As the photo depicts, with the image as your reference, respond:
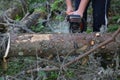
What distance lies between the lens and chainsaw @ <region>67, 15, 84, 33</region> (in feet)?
11.0

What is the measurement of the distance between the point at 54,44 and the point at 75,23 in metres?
0.48

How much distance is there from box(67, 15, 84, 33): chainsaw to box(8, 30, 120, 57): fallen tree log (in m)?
0.29

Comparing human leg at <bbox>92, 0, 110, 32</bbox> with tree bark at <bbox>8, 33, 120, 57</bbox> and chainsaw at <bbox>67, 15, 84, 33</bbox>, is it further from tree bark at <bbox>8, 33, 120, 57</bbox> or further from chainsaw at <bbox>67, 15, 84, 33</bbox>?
tree bark at <bbox>8, 33, 120, 57</bbox>

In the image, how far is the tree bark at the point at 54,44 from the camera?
308 cm

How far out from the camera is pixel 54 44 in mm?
3092

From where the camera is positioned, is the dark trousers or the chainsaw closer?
the chainsaw

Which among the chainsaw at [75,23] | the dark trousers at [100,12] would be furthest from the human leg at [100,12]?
the chainsaw at [75,23]

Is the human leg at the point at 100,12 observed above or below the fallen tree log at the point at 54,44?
above

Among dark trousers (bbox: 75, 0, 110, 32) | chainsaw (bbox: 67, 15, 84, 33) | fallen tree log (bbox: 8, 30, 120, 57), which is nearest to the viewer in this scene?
fallen tree log (bbox: 8, 30, 120, 57)

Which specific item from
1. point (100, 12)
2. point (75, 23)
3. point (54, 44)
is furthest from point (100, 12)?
point (54, 44)

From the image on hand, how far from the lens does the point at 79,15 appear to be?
11.1 ft

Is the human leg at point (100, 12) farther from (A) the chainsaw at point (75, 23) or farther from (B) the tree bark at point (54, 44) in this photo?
(B) the tree bark at point (54, 44)

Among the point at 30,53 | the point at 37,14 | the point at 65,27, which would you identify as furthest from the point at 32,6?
the point at 30,53

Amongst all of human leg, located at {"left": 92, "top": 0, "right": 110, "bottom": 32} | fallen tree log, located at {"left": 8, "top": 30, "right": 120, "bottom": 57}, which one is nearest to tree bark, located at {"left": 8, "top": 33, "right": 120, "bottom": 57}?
fallen tree log, located at {"left": 8, "top": 30, "right": 120, "bottom": 57}
